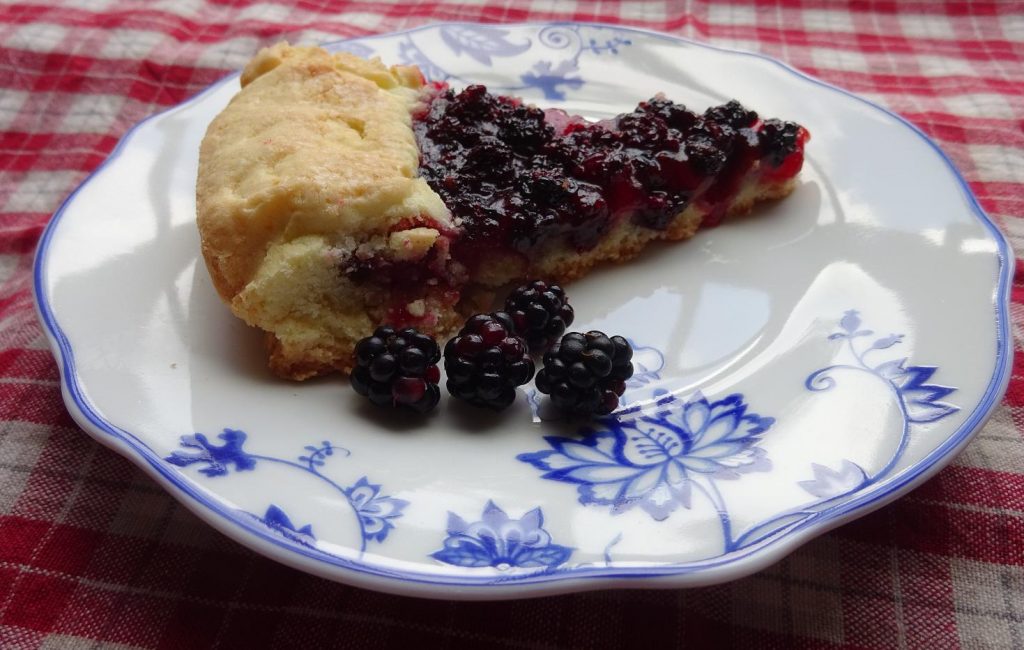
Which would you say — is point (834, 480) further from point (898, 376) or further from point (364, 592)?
point (364, 592)

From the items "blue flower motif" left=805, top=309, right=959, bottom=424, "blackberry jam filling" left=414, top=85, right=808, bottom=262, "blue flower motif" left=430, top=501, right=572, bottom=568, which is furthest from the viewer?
"blackberry jam filling" left=414, top=85, right=808, bottom=262

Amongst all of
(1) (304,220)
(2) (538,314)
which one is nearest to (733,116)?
(2) (538,314)

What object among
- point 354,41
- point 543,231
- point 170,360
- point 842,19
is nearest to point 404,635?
point 170,360

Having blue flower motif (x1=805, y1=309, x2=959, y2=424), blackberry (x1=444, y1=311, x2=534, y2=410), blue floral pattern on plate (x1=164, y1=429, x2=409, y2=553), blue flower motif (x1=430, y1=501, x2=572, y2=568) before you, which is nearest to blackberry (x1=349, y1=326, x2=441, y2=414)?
blackberry (x1=444, y1=311, x2=534, y2=410)

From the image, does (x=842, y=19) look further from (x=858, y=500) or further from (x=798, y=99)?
(x=858, y=500)

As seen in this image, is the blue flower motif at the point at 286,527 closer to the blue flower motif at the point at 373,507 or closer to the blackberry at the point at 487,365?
the blue flower motif at the point at 373,507

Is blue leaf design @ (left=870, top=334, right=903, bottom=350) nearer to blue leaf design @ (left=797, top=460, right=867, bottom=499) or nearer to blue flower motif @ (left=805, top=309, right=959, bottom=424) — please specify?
blue flower motif @ (left=805, top=309, right=959, bottom=424)
